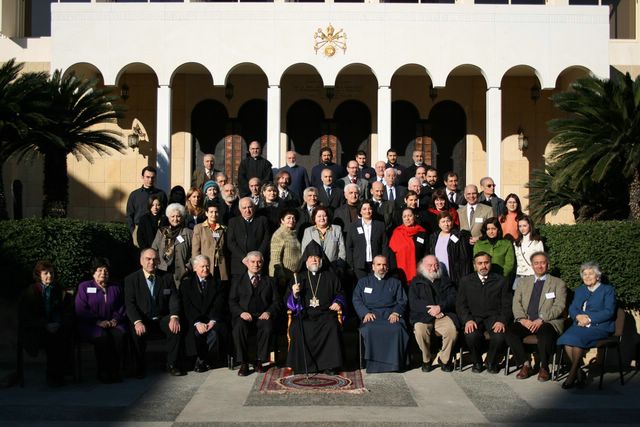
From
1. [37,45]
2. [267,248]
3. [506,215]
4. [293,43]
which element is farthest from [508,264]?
[37,45]

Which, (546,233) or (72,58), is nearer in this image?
(546,233)

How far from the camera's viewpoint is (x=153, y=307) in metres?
11.0

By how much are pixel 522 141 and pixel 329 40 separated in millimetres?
5602

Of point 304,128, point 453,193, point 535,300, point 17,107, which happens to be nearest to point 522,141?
point 304,128

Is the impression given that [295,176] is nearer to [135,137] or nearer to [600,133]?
[600,133]

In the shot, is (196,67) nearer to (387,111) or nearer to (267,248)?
(387,111)

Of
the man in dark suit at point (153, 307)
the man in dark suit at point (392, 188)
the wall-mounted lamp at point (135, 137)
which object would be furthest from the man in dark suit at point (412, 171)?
the wall-mounted lamp at point (135, 137)

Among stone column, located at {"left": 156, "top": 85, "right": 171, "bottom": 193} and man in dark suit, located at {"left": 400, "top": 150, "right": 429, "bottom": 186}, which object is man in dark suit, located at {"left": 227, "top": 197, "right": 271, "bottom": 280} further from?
A: stone column, located at {"left": 156, "top": 85, "right": 171, "bottom": 193}

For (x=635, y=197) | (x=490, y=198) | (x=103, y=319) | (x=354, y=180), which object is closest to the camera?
(x=103, y=319)

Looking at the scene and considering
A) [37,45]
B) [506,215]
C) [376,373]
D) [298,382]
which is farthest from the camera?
[37,45]

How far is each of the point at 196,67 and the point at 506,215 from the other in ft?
32.9

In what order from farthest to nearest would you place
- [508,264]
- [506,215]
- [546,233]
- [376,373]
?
[546,233] < [506,215] < [508,264] < [376,373]

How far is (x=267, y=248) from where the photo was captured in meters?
12.1

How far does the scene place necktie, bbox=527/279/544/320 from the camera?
10.9 metres
